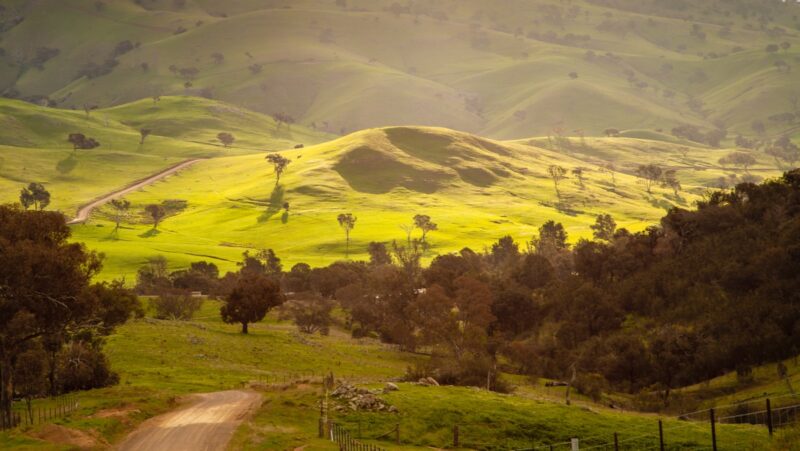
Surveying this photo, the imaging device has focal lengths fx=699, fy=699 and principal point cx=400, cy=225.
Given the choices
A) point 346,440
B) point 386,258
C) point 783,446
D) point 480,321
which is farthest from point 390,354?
point 386,258

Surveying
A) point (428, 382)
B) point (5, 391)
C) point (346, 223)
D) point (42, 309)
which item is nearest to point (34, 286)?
point (42, 309)

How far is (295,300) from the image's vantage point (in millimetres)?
117312

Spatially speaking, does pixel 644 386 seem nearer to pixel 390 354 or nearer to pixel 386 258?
pixel 390 354

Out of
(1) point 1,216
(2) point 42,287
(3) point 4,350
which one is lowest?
(3) point 4,350

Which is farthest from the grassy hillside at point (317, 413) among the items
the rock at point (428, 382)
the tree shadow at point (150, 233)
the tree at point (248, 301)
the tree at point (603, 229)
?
the tree shadow at point (150, 233)

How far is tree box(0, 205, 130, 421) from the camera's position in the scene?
42.7 m

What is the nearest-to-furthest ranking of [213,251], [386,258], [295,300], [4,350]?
[4,350] < [295,300] < [386,258] < [213,251]

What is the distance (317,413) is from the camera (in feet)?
146

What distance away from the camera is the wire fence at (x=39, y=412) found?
131 feet

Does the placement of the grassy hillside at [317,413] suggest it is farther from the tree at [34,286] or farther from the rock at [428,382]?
the tree at [34,286]

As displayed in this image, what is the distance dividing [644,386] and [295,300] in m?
64.8

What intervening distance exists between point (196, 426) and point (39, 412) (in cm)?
1063

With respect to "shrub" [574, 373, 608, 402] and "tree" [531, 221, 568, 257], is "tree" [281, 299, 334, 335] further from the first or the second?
"tree" [531, 221, 568, 257]

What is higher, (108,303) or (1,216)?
(1,216)
